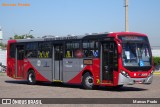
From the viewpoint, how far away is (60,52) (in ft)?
76.2

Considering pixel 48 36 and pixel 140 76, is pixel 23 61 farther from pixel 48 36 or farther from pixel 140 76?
pixel 140 76

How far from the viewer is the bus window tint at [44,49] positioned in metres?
24.1

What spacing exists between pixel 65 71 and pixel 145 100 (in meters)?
8.93

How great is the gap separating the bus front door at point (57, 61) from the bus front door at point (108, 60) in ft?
12.4

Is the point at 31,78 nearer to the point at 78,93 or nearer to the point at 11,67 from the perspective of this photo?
the point at 11,67

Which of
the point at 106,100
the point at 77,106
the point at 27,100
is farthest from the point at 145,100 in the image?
the point at 27,100

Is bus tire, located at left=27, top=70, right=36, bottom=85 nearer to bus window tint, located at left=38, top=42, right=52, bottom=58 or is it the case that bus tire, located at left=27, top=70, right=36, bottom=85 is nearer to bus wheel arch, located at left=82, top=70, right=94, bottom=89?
bus window tint, located at left=38, top=42, right=52, bottom=58

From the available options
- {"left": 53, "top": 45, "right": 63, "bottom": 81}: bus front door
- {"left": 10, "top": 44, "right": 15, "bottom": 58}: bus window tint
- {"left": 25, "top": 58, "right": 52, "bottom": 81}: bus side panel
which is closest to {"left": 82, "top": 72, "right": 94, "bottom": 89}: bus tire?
{"left": 53, "top": 45, "right": 63, "bottom": 81}: bus front door

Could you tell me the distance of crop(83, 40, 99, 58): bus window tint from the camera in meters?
20.6

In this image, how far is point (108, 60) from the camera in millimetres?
19859

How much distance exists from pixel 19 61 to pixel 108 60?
9360 millimetres

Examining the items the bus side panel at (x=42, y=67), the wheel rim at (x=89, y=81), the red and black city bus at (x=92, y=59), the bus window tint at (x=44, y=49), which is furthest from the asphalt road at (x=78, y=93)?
the bus window tint at (x=44, y=49)

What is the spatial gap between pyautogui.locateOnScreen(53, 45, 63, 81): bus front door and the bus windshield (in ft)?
16.6

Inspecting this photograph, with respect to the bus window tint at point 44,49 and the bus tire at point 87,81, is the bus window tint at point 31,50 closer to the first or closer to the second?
the bus window tint at point 44,49
